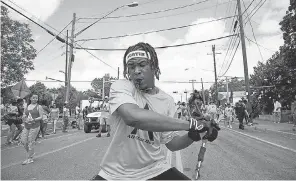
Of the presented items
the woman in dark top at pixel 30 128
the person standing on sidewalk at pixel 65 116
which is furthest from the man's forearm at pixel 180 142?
the person standing on sidewalk at pixel 65 116

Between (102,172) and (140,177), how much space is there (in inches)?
10.6

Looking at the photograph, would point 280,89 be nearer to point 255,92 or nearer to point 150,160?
point 255,92

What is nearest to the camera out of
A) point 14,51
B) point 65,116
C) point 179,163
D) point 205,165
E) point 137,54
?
point 137,54

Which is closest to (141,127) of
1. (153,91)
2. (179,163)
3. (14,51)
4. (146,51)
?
(153,91)

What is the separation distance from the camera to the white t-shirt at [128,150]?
1649 mm

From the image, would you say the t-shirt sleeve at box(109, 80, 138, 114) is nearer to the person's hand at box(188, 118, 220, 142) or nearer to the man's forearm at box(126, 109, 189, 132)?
the man's forearm at box(126, 109, 189, 132)

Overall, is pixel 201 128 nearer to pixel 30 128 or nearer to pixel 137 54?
pixel 137 54

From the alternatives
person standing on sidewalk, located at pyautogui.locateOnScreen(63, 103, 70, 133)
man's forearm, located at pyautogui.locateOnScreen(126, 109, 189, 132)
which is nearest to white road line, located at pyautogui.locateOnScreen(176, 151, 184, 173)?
man's forearm, located at pyautogui.locateOnScreen(126, 109, 189, 132)

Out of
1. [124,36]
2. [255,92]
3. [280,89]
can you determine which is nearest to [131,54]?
[124,36]

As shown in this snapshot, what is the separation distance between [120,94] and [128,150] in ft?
1.32

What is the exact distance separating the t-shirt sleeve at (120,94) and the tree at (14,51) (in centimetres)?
3328

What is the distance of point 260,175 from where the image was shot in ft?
16.0

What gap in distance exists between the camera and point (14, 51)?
34094 millimetres

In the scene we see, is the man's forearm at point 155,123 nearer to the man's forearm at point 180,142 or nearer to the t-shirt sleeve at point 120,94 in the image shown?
the t-shirt sleeve at point 120,94
